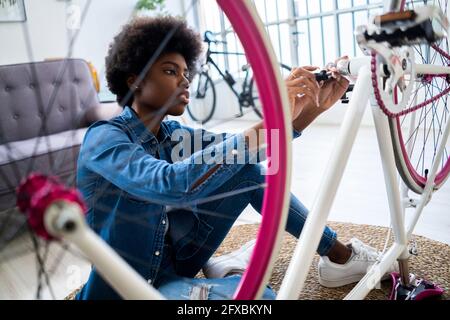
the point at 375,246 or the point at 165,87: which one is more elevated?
the point at 165,87

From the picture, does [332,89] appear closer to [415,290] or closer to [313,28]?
[415,290]

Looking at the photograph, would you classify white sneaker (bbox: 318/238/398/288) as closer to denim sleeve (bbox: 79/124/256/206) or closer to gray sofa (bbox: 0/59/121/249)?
denim sleeve (bbox: 79/124/256/206)

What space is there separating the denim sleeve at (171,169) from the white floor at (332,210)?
6cm

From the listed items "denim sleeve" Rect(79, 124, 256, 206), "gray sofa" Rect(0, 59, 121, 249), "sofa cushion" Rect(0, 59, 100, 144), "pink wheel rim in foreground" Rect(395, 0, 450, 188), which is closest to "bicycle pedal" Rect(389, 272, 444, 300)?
"pink wheel rim in foreground" Rect(395, 0, 450, 188)

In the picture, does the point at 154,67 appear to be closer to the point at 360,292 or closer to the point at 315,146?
the point at 360,292

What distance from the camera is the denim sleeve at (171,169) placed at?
548mm

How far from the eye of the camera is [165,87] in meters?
0.74

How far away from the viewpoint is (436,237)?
3.97 ft

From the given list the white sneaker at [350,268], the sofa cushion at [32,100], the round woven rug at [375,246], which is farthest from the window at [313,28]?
the white sneaker at [350,268]

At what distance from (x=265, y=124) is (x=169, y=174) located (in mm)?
192

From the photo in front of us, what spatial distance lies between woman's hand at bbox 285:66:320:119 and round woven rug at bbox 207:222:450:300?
59cm

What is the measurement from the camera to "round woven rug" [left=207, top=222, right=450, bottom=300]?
3.22 ft

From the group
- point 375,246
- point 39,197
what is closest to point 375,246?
point 375,246
